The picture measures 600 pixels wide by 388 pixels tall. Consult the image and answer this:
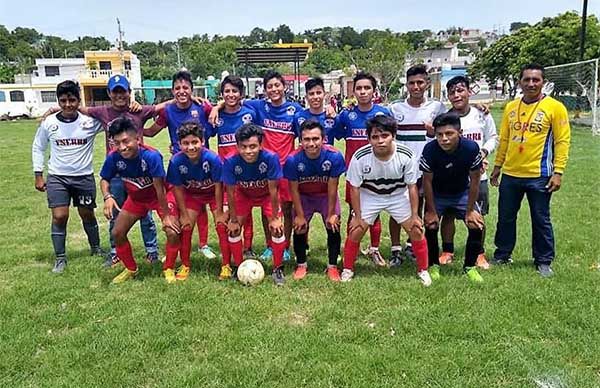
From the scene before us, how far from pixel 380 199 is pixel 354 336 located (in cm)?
164

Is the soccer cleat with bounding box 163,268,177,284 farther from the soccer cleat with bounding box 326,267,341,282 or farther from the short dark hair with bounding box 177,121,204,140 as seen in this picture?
the soccer cleat with bounding box 326,267,341,282

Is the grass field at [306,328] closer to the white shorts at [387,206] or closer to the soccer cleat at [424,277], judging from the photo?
the soccer cleat at [424,277]

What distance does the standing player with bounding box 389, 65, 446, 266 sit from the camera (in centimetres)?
565

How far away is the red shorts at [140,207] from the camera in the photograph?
559 centimetres

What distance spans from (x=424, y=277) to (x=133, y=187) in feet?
10.2

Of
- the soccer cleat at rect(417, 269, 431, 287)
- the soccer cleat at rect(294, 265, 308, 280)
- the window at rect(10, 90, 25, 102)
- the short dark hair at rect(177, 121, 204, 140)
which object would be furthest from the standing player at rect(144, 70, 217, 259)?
the window at rect(10, 90, 25, 102)

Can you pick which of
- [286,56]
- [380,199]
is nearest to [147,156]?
[380,199]

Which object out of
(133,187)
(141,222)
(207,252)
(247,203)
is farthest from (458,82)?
(141,222)

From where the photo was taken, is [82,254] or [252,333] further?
[82,254]

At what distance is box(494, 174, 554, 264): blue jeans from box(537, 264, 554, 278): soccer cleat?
0.14 feet

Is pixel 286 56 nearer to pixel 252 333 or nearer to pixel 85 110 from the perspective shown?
pixel 85 110

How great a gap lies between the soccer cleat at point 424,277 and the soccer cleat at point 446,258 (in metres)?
0.64

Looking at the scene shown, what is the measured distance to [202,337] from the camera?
421 cm

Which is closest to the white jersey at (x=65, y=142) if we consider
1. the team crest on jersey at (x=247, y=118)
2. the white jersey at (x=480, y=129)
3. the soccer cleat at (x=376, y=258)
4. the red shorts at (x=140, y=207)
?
the red shorts at (x=140, y=207)
